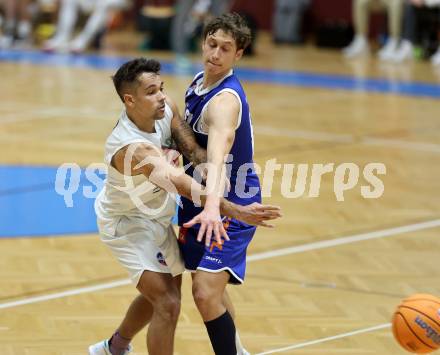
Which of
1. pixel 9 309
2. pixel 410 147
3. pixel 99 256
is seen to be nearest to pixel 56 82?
pixel 410 147

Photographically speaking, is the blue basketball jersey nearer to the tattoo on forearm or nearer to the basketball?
the tattoo on forearm

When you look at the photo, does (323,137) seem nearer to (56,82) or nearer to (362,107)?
(362,107)

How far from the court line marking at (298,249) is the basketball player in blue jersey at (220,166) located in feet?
4.91

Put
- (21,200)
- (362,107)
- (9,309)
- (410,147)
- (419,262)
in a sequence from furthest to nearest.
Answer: (362,107)
(410,147)
(21,200)
(419,262)
(9,309)

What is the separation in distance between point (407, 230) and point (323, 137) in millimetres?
3859

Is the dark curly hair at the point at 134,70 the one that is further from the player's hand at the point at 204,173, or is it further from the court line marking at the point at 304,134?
the court line marking at the point at 304,134

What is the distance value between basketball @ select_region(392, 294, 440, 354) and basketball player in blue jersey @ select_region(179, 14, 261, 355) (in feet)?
2.55

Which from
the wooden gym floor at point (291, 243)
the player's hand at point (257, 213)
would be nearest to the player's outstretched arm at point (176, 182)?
Result: the player's hand at point (257, 213)

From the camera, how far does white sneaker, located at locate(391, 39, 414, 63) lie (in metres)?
18.9

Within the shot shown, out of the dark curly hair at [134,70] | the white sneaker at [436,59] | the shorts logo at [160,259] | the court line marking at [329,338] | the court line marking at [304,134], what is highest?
the dark curly hair at [134,70]

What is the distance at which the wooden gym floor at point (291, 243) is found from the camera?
5793 mm

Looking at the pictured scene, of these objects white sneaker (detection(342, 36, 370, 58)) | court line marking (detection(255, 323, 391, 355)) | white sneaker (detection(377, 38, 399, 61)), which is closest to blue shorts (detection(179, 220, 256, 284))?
court line marking (detection(255, 323, 391, 355))

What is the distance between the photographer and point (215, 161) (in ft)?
15.2

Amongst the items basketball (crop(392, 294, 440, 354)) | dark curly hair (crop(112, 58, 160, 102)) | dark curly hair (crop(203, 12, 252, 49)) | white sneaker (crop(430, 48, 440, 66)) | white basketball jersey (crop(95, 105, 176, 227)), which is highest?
dark curly hair (crop(203, 12, 252, 49))
